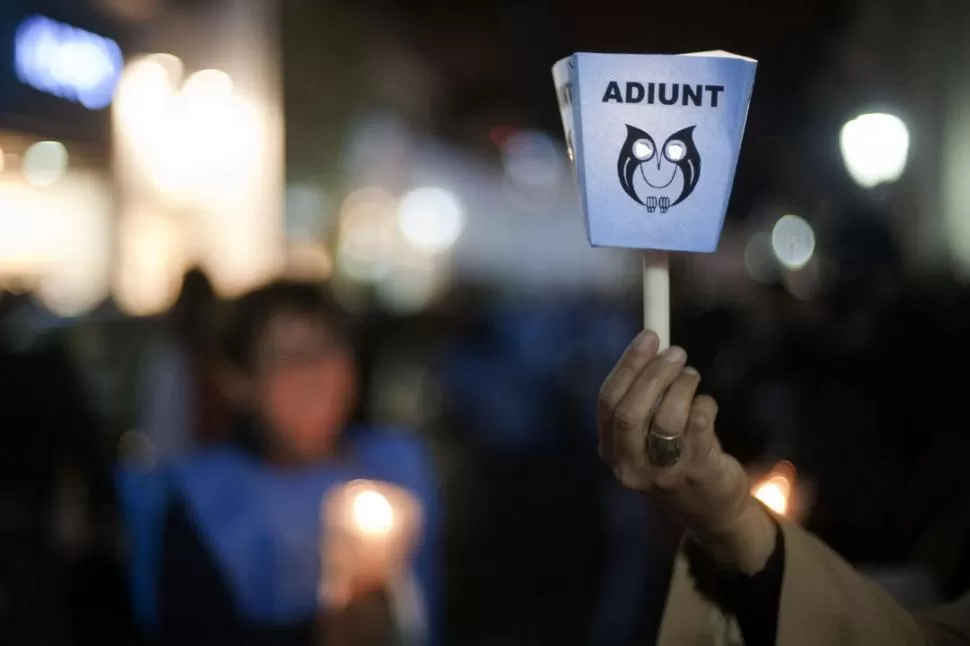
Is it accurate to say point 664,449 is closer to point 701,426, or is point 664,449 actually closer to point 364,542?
point 701,426

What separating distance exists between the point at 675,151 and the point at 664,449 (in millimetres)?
290

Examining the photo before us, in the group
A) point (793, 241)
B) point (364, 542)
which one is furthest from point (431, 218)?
point (364, 542)

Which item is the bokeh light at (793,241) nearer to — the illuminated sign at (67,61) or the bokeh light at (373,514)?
the bokeh light at (373,514)

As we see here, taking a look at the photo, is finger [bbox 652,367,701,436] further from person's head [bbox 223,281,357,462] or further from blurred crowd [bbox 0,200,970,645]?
person's head [bbox 223,281,357,462]

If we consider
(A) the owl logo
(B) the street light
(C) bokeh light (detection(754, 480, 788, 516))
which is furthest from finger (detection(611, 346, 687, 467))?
(B) the street light

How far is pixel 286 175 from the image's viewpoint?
33.5ft

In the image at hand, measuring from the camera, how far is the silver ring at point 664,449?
1000 millimetres

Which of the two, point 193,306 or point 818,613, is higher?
point 193,306

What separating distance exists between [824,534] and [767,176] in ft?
3.05

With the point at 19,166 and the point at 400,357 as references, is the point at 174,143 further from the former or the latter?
the point at 19,166

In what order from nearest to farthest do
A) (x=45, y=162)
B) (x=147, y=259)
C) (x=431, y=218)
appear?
(x=45, y=162) → (x=147, y=259) → (x=431, y=218)

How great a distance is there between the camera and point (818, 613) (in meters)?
1.11

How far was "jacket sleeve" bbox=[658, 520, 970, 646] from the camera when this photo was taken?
1.11m

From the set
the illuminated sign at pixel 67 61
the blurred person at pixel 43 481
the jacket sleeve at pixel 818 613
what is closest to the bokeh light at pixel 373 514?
the jacket sleeve at pixel 818 613
